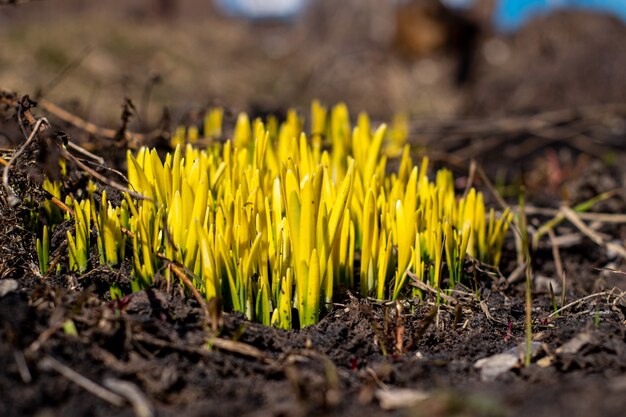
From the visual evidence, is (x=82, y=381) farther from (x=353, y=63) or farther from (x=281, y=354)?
(x=353, y=63)

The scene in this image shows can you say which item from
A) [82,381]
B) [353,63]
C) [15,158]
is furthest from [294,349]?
[353,63]

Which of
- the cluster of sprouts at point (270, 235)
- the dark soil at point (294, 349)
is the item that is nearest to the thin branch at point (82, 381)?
the dark soil at point (294, 349)

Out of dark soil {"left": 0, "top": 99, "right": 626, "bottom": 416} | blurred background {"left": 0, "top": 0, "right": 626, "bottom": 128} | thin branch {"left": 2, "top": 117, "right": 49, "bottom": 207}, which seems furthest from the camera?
blurred background {"left": 0, "top": 0, "right": 626, "bottom": 128}

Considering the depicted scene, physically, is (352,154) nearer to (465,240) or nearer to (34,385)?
(465,240)

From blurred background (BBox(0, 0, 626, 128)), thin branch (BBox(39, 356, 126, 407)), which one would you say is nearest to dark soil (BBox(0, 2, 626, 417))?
thin branch (BBox(39, 356, 126, 407))

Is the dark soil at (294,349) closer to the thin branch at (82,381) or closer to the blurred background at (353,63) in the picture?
the thin branch at (82,381)

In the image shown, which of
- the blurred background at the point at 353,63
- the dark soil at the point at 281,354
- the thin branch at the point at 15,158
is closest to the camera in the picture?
the dark soil at the point at 281,354

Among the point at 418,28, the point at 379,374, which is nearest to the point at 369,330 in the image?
the point at 379,374

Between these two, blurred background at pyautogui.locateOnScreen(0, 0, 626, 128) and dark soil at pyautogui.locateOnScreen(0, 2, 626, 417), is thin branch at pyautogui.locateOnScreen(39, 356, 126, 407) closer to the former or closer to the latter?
dark soil at pyautogui.locateOnScreen(0, 2, 626, 417)
